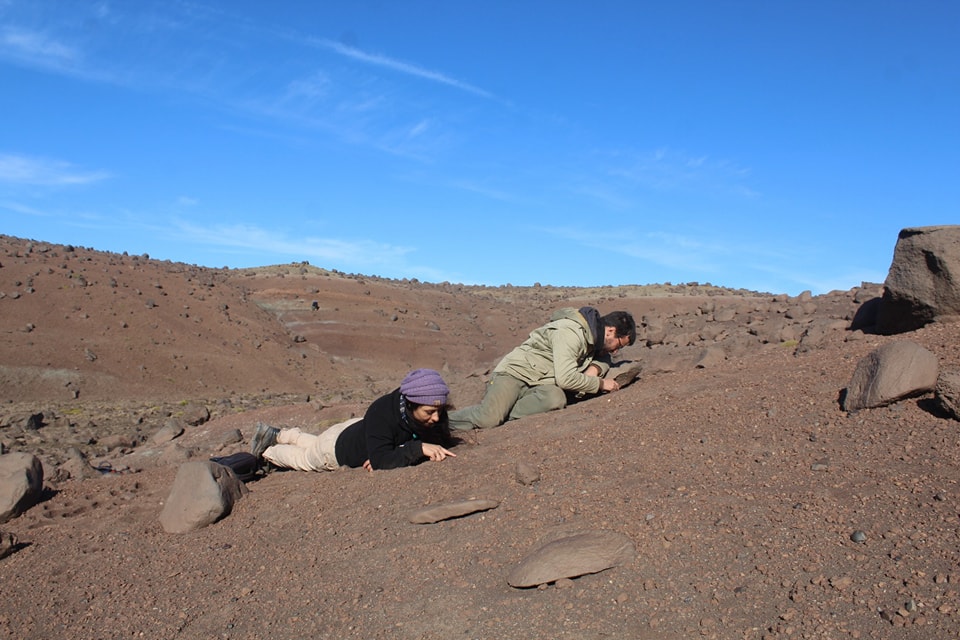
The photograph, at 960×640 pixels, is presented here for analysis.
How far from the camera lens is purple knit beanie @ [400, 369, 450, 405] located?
502cm

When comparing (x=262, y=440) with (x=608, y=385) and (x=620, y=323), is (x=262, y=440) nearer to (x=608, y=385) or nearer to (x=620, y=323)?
(x=608, y=385)

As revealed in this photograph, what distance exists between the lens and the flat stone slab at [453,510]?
4102 millimetres

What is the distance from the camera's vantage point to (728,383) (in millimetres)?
5672

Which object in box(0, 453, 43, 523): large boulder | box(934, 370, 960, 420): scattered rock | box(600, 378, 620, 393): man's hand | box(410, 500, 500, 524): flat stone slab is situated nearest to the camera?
box(934, 370, 960, 420): scattered rock

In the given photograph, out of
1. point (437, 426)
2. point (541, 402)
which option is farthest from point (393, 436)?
point (541, 402)

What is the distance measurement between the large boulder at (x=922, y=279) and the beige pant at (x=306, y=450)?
4.60 meters

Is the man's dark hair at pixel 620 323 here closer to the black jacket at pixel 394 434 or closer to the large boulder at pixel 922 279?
the black jacket at pixel 394 434

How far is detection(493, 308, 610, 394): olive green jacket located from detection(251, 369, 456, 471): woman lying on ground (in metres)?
1.22

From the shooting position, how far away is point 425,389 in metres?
5.02

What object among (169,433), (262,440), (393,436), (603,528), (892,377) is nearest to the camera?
(603,528)

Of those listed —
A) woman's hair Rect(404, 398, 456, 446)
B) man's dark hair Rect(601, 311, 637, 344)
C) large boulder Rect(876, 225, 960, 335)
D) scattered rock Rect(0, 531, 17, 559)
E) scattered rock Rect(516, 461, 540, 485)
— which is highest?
large boulder Rect(876, 225, 960, 335)

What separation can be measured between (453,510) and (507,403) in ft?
8.15

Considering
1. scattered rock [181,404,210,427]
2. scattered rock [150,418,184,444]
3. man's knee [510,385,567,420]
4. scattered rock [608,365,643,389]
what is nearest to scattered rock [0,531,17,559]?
man's knee [510,385,567,420]

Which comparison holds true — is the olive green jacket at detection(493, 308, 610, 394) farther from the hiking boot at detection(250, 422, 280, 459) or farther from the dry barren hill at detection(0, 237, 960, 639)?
the hiking boot at detection(250, 422, 280, 459)
